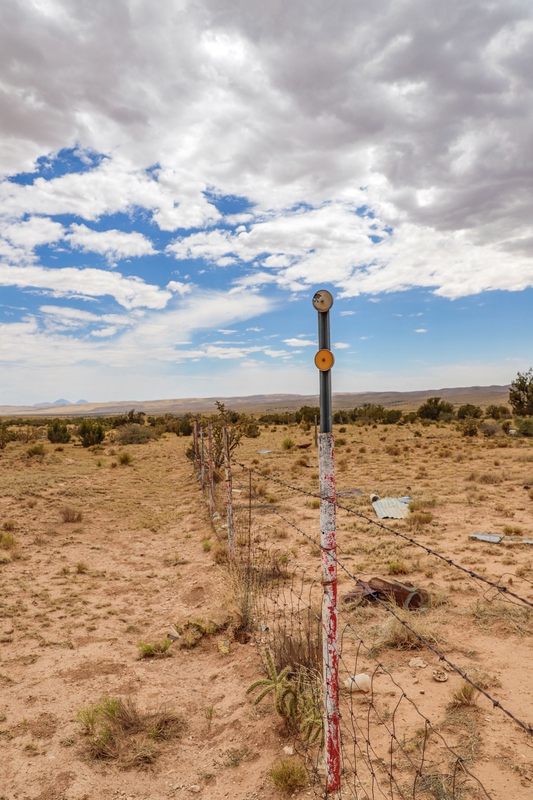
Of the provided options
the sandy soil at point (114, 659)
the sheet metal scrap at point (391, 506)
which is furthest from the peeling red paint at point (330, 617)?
the sheet metal scrap at point (391, 506)

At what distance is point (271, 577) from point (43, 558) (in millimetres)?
5014

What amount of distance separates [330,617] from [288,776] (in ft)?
4.57

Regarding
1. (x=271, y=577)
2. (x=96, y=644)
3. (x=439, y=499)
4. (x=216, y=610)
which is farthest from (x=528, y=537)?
(x=96, y=644)

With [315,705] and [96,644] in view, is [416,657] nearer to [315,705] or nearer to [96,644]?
[315,705]

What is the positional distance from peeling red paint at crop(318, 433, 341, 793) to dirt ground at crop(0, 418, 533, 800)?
2.48 ft

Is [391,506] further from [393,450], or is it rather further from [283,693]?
[393,450]

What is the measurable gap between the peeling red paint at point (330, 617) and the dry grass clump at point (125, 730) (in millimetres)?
1732

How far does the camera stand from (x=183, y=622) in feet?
22.9

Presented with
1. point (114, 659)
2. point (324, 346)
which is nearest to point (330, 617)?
point (324, 346)

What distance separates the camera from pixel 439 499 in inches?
570

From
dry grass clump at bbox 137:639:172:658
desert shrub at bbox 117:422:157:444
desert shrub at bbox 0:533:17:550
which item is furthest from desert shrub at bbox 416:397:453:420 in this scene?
dry grass clump at bbox 137:639:172:658

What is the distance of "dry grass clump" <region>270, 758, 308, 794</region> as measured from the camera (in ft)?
11.7

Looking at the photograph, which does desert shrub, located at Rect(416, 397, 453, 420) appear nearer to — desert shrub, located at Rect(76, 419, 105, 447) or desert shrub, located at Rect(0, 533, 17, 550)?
desert shrub, located at Rect(76, 419, 105, 447)

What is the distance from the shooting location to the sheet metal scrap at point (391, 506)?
1270cm
